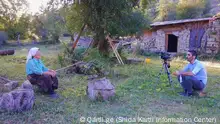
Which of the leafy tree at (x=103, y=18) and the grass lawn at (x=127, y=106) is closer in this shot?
the grass lawn at (x=127, y=106)

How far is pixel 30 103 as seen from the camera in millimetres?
4816

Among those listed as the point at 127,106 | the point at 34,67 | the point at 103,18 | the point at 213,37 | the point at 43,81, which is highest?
the point at 103,18

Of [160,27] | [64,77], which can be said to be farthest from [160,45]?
[64,77]

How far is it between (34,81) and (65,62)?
3.75 meters

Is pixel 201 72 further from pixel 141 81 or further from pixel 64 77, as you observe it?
pixel 64 77

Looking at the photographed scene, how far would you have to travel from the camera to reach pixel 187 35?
16.2m

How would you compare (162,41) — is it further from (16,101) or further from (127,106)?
(16,101)

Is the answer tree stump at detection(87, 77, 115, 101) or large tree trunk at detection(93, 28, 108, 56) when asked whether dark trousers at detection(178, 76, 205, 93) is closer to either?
tree stump at detection(87, 77, 115, 101)

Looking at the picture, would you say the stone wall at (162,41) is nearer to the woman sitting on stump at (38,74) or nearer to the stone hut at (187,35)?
the stone hut at (187,35)

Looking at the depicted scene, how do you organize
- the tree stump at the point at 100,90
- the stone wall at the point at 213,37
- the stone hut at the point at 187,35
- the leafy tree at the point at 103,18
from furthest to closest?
the stone hut at the point at 187,35
the stone wall at the point at 213,37
the leafy tree at the point at 103,18
the tree stump at the point at 100,90

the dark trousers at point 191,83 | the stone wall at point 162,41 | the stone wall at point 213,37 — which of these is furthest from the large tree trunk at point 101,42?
the stone wall at point 213,37

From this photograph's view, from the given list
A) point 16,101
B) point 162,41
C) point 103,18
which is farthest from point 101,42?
point 162,41

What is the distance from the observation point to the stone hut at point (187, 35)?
15.1 m

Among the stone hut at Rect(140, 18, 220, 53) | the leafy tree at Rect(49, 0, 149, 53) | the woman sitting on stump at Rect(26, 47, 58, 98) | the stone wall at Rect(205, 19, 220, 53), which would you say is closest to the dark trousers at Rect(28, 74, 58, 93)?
the woman sitting on stump at Rect(26, 47, 58, 98)
